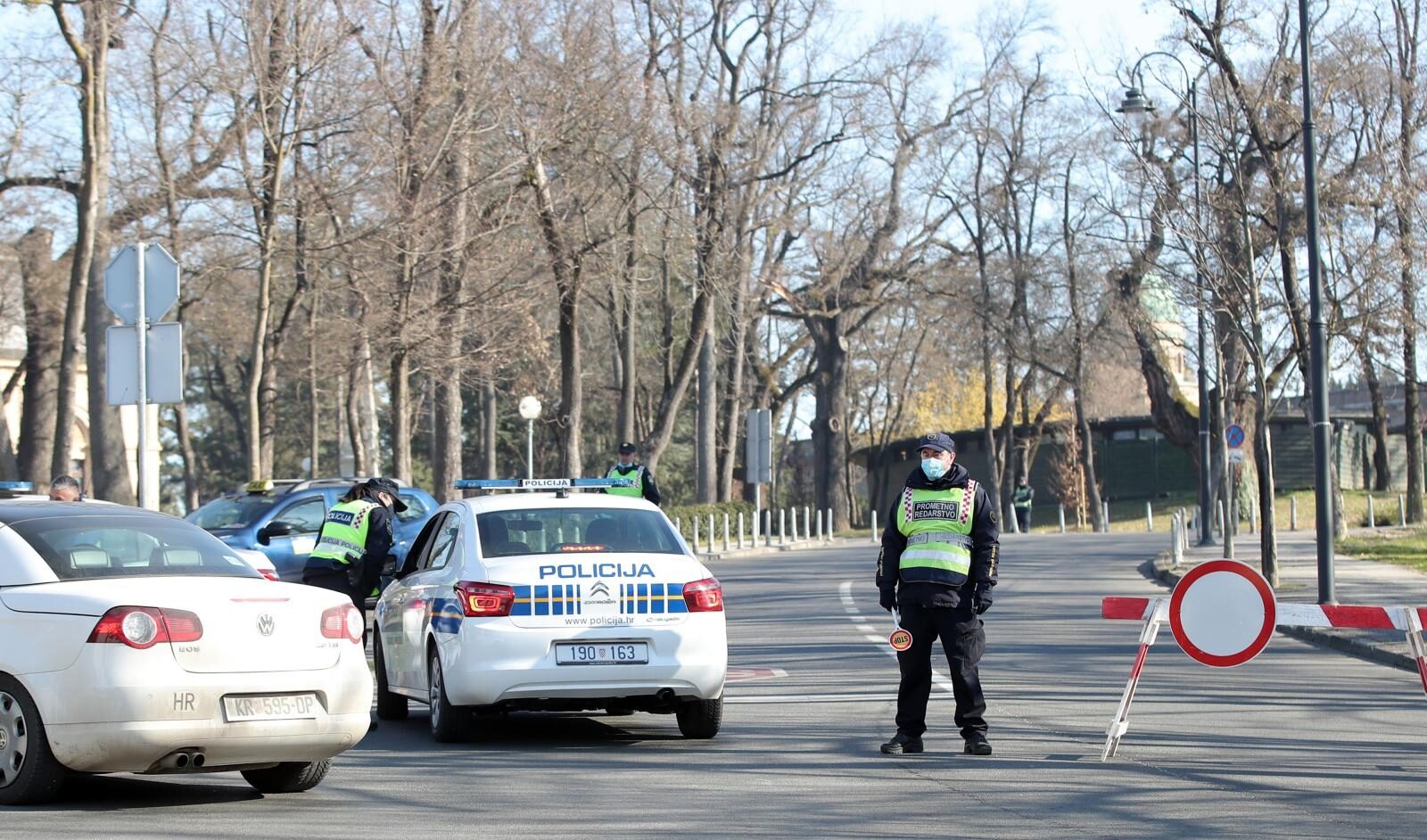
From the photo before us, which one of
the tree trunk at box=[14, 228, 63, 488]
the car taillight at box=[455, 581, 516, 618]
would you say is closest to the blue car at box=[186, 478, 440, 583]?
the car taillight at box=[455, 581, 516, 618]

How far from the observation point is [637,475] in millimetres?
20578

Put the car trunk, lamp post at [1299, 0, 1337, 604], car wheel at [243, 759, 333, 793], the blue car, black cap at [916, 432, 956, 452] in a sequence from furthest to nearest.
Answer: the blue car < lamp post at [1299, 0, 1337, 604] < black cap at [916, 432, 956, 452] < car wheel at [243, 759, 333, 793] < the car trunk

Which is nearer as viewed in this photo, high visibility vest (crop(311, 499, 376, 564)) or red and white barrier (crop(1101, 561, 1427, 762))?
red and white barrier (crop(1101, 561, 1427, 762))

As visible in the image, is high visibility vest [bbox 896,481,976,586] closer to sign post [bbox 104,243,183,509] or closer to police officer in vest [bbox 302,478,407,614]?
police officer in vest [bbox 302,478,407,614]

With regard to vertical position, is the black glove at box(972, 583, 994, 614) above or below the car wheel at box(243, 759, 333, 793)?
above

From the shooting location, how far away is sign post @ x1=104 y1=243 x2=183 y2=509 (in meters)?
15.3

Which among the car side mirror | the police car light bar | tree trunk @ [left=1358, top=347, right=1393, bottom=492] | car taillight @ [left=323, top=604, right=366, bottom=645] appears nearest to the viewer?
car taillight @ [left=323, top=604, right=366, bottom=645]

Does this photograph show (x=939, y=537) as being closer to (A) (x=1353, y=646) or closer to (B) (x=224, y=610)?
(B) (x=224, y=610)

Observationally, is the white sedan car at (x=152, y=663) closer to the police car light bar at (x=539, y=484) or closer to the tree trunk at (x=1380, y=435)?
the police car light bar at (x=539, y=484)

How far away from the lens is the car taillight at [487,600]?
10.4 metres

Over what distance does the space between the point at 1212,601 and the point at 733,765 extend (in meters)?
2.93

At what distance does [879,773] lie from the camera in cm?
944

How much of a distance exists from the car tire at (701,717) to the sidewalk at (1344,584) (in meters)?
6.87

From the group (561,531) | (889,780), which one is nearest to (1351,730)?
(889,780)
